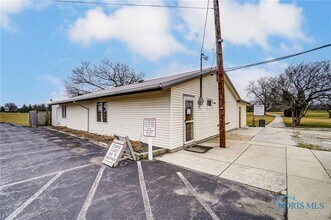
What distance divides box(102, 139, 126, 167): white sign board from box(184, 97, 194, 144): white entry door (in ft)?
9.95

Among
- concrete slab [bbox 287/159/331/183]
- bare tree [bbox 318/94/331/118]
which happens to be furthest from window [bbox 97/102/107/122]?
bare tree [bbox 318/94/331/118]

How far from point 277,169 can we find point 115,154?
4814mm

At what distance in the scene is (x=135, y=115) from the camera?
8359mm

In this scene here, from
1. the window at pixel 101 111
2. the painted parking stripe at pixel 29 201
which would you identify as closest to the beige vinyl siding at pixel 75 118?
the window at pixel 101 111

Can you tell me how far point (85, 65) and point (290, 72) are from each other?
30337 millimetres

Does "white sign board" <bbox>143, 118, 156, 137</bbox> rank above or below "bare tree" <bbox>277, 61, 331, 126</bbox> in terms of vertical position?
below

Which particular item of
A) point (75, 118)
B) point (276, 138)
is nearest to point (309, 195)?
point (276, 138)

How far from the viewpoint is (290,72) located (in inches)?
846

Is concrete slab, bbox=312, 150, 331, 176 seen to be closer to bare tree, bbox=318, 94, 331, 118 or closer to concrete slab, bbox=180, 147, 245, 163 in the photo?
concrete slab, bbox=180, 147, 245, 163

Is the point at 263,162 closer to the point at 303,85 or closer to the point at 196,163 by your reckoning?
the point at 196,163

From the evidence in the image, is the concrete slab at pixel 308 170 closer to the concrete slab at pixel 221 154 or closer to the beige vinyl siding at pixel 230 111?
the concrete slab at pixel 221 154

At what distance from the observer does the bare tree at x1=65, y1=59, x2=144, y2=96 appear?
29516mm

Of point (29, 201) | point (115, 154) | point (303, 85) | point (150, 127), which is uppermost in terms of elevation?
point (303, 85)

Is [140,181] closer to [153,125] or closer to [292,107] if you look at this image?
[153,125]
